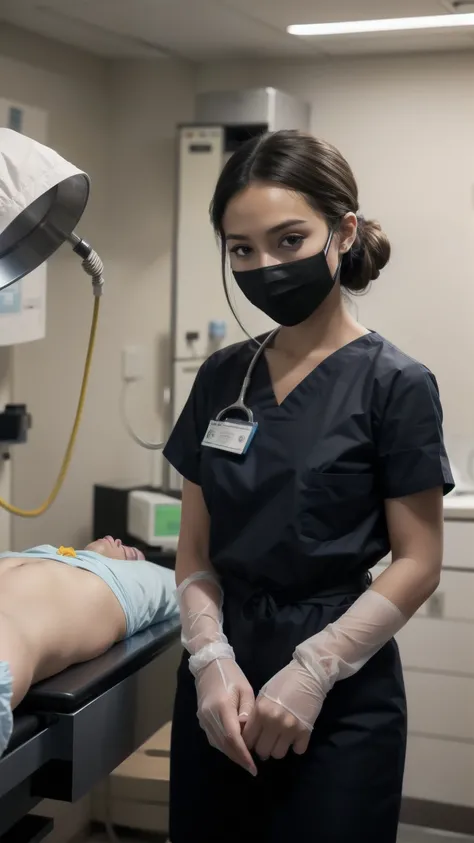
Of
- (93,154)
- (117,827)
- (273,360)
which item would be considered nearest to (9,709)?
(273,360)

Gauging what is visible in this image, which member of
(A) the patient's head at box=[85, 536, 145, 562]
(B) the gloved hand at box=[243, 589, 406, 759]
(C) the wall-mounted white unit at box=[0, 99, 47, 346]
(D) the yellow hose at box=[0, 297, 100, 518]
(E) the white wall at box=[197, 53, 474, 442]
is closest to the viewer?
(B) the gloved hand at box=[243, 589, 406, 759]

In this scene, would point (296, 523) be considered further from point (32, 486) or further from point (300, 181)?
point (32, 486)

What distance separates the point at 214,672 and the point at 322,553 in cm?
23

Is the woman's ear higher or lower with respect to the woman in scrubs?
higher

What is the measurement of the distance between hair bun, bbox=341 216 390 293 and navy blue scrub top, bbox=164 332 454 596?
113mm

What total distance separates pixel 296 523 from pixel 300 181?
1.59 feet

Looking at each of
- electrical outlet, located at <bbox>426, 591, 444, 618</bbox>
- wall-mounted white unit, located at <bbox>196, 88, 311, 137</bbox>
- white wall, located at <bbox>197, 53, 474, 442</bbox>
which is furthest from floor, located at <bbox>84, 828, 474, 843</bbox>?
wall-mounted white unit, located at <bbox>196, 88, 311, 137</bbox>

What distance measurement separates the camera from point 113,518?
306 centimetres

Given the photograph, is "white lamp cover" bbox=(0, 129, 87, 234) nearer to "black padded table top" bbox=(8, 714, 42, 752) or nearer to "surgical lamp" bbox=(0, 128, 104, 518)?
"surgical lamp" bbox=(0, 128, 104, 518)

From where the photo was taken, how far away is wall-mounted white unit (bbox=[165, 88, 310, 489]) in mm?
2953

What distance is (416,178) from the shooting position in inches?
123

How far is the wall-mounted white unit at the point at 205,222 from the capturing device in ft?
9.69

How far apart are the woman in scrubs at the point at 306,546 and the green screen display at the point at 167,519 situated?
4.13 feet

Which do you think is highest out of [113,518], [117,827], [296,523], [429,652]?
[296,523]
